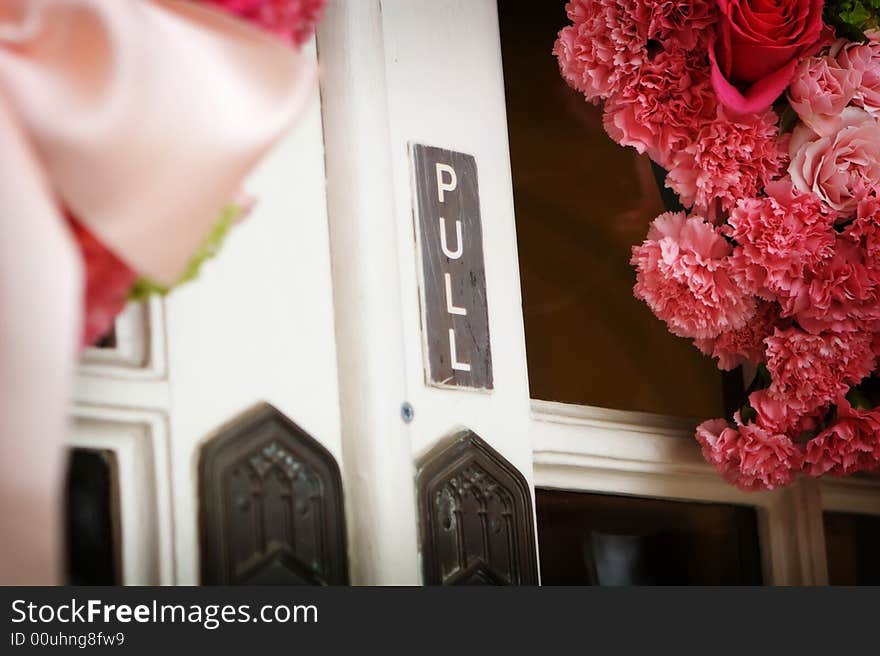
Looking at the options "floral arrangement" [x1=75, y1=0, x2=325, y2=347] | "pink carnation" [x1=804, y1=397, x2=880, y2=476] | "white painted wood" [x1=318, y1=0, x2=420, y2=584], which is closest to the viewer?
"floral arrangement" [x1=75, y1=0, x2=325, y2=347]

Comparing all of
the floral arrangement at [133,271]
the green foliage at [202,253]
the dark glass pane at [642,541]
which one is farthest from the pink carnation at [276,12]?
the dark glass pane at [642,541]

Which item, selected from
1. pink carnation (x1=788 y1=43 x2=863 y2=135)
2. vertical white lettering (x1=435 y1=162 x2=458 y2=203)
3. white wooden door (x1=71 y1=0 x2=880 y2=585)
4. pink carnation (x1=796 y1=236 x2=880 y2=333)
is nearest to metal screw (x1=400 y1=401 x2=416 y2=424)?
white wooden door (x1=71 y1=0 x2=880 y2=585)

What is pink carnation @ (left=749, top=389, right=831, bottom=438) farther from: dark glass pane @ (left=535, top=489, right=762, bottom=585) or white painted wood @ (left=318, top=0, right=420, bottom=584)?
white painted wood @ (left=318, top=0, right=420, bottom=584)

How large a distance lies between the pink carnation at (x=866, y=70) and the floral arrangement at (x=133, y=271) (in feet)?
2.36

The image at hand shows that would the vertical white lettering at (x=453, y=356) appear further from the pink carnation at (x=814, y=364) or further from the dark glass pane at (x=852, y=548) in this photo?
the dark glass pane at (x=852, y=548)

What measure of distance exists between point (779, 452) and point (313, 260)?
551 millimetres

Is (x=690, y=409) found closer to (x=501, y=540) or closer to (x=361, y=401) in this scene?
(x=501, y=540)

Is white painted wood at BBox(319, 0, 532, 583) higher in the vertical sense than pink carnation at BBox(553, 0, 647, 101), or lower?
lower

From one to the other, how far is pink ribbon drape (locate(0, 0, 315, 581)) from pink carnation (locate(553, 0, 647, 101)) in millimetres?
564

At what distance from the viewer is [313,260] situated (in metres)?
1.17

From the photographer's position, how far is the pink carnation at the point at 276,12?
888 millimetres

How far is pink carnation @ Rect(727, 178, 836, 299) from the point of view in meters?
1.33

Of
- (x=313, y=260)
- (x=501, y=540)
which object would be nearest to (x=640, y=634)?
(x=501, y=540)

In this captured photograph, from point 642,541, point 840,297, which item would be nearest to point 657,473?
point 642,541
